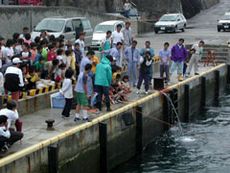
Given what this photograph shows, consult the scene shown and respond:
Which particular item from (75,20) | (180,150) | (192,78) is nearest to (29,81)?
(180,150)

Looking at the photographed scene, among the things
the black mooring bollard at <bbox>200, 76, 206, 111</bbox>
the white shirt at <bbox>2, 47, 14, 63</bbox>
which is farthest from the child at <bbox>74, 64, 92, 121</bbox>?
the black mooring bollard at <bbox>200, 76, 206, 111</bbox>

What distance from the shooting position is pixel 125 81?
19250 mm

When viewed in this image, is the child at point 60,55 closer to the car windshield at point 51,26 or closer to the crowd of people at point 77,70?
the crowd of people at point 77,70

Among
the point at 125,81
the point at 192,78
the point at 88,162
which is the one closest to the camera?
the point at 88,162

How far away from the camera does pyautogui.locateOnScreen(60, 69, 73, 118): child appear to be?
15.7 metres

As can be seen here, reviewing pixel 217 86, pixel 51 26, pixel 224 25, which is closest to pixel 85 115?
pixel 51 26

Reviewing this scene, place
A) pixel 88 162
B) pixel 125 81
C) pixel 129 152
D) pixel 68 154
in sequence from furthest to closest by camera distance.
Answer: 1. pixel 125 81
2. pixel 129 152
3. pixel 88 162
4. pixel 68 154

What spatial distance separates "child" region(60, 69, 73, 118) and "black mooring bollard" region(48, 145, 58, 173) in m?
2.83

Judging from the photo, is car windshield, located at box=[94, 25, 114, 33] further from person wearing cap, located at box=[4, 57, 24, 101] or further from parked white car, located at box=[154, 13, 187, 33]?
person wearing cap, located at box=[4, 57, 24, 101]

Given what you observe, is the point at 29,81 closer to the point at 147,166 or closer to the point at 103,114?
the point at 103,114

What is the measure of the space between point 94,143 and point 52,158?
2303mm

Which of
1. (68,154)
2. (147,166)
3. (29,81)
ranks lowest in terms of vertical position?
(147,166)

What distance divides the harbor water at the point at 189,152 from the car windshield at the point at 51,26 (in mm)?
8559

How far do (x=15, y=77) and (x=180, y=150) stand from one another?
20.1ft
